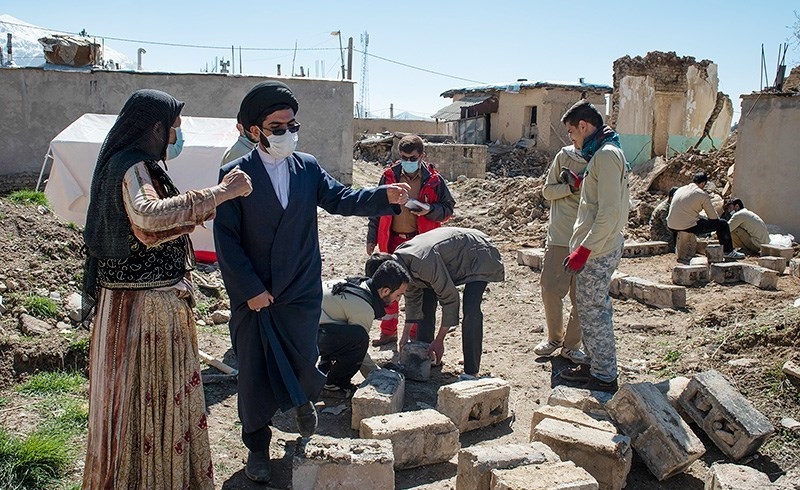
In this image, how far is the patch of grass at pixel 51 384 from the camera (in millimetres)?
4262

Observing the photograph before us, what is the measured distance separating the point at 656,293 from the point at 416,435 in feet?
14.5

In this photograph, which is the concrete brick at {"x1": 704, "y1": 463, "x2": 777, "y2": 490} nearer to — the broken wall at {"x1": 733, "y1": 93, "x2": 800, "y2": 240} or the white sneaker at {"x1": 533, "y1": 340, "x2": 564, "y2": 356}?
the white sneaker at {"x1": 533, "y1": 340, "x2": 564, "y2": 356}

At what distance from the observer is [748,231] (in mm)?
10000

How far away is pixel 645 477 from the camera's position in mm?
3637

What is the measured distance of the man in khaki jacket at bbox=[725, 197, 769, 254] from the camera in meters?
9.91

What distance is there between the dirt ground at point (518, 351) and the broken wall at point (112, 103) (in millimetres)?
7488

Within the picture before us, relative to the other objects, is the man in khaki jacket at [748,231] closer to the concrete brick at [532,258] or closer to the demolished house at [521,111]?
the concrete brick at [532,258]

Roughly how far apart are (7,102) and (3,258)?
10789mm

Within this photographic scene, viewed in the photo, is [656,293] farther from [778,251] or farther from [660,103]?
[660,103]

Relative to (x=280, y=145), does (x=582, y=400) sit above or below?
below

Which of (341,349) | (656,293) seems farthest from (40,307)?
(656,293)

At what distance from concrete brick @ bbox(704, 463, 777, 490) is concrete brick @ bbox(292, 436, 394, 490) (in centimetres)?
155

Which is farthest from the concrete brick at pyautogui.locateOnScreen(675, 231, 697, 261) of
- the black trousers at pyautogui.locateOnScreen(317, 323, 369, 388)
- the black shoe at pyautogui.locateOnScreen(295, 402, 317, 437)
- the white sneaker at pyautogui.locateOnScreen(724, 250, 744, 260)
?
the black shoe at pyautogui.locateOnScreen(295, 402, 317, 437)

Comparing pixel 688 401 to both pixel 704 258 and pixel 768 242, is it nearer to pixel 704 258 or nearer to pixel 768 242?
pixel 704 258
